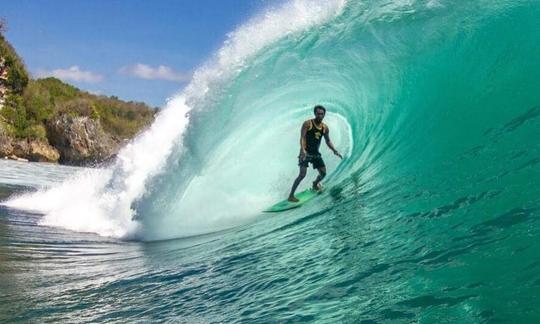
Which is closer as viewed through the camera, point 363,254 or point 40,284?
point 363,254

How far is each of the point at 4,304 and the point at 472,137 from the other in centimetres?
613

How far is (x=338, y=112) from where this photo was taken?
13.4 meters

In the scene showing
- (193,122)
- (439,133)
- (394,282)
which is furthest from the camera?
(193,122)

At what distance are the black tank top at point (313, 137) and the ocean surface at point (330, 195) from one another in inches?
32.8

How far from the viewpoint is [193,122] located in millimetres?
11398

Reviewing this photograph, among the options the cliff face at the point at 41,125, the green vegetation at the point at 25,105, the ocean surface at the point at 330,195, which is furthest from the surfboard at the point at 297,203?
the green vegetation at the point at 25,105

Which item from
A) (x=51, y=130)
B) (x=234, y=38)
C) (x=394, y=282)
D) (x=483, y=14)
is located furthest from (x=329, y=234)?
(x=51, y=130)

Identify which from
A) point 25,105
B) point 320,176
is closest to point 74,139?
point 25,105

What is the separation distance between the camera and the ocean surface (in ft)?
15.3

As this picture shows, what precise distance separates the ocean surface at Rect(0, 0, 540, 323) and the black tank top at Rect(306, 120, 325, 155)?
0.83 metres

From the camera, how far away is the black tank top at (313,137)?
33.2 feet

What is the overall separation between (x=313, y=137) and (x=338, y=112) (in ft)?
11.3

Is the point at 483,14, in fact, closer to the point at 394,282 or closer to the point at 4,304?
the point at 394,282

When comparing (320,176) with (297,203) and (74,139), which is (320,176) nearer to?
(297,203)
